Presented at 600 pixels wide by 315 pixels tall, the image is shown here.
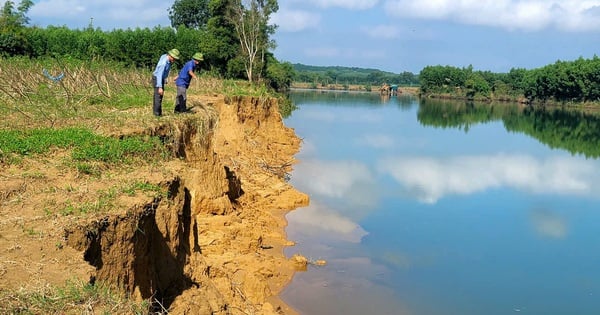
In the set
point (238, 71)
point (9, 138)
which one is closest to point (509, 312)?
point (9, 138)

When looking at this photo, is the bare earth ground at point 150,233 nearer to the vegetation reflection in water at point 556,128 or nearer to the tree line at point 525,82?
the vegetation reflection in water at point 556,128

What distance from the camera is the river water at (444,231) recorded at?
37.0 ft

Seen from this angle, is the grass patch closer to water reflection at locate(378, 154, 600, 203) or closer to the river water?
the river water

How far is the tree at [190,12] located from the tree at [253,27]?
31.1 metres

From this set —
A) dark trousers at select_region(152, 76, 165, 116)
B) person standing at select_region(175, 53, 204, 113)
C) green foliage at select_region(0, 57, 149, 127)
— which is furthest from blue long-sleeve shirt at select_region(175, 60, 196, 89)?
green foliage at select_region(0, 57, 149, 127)

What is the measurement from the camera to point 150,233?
6.87 metres

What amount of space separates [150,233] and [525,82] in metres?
97.3

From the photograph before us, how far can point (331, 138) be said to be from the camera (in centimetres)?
3544

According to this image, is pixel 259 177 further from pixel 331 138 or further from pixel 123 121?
pixel 331 138

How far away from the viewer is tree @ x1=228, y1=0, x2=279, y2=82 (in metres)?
42.5

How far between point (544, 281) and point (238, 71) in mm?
32113

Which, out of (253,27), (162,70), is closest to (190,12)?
(253,27)

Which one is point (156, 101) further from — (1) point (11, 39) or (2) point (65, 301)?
(1) point (11, 39)

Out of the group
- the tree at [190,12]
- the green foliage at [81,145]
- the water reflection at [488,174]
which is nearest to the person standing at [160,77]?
the green foliage at [81,145]
